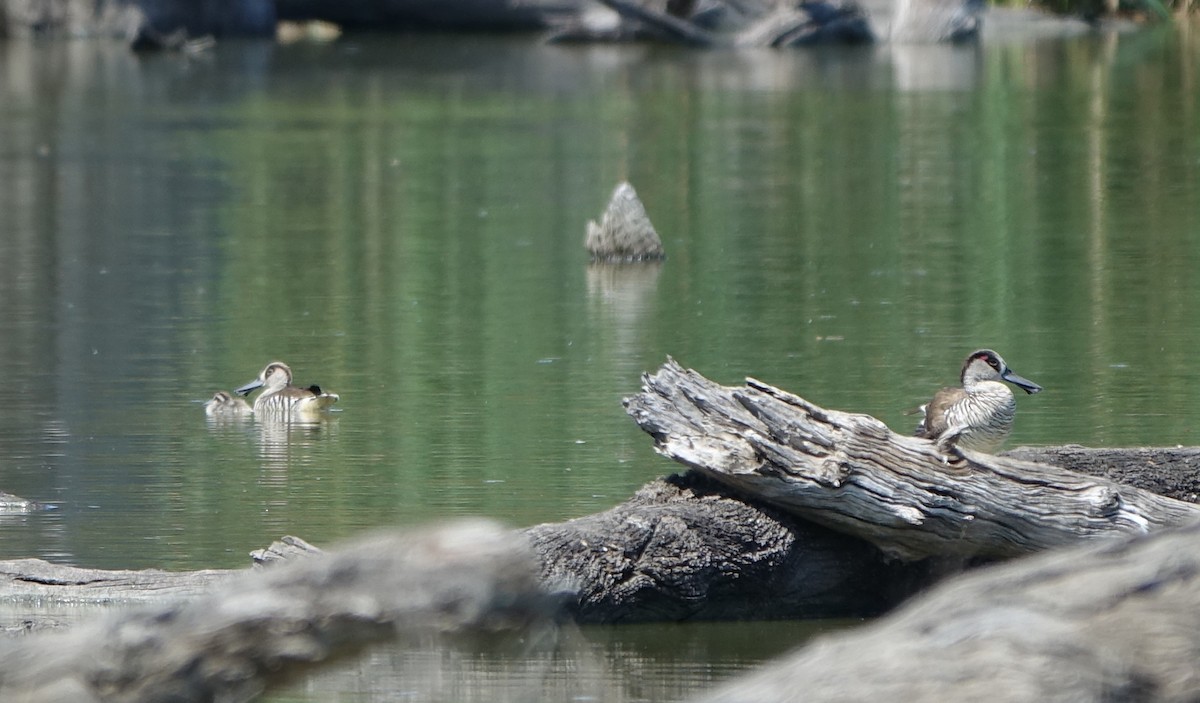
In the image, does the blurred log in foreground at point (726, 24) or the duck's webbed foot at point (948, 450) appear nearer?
the duck's webbed foot at point (948, 450)

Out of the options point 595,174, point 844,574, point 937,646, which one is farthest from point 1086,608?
point 595,174

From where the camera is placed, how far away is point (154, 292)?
16562 millimetres

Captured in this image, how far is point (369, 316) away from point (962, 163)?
35.0 ft

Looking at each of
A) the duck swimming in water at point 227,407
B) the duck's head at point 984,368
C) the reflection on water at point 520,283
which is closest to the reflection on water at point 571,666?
the reflection on water at point 520,283

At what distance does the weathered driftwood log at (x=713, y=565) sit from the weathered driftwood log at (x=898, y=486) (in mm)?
134

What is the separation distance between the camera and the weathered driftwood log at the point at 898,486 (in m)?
7.22

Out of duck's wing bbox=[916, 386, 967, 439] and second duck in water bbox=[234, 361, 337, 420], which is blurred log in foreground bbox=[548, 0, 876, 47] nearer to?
second duck in water bbox=[234, 361, 337, 420]

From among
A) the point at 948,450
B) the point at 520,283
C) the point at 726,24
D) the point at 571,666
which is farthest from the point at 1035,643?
the point at 726,24

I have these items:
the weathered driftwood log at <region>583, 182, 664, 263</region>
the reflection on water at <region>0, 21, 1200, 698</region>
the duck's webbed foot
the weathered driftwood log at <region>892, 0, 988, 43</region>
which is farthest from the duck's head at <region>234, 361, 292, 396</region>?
the weathered driftwood log at <region>892, 0, 988, 43</region>

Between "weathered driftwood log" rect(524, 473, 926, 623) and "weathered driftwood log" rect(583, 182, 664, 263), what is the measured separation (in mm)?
10087

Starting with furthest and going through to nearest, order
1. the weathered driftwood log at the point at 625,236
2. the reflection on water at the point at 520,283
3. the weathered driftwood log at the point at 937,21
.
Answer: the weathered driftwood log at the point at 937,21, the weathered driftwood log at the point at 625,236, the reflection on water at the point at 520,283

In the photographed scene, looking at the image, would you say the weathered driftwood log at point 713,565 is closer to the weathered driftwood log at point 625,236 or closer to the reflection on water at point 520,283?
the reflection on water at point 520,283

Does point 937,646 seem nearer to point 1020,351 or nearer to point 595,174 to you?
point 1020,351

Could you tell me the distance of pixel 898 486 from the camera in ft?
23.7
